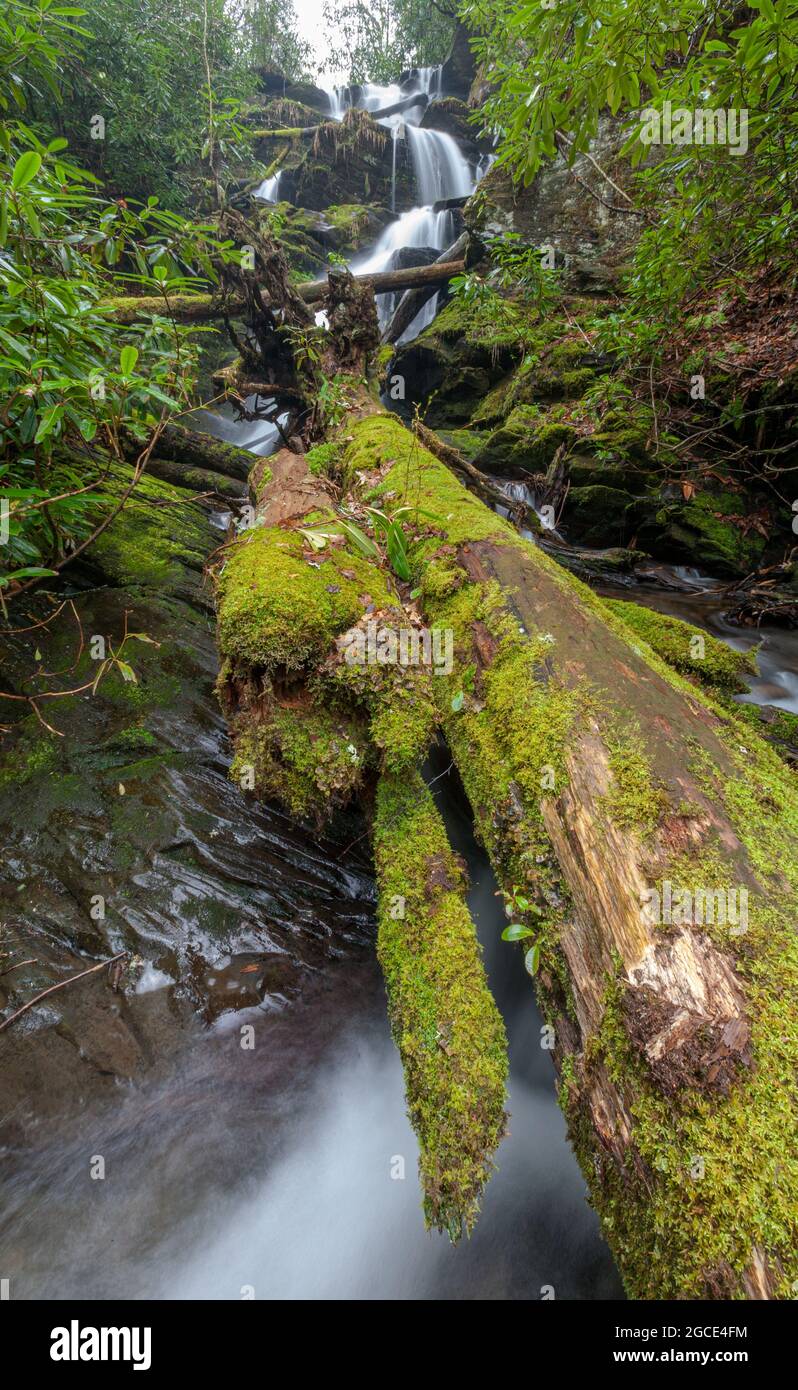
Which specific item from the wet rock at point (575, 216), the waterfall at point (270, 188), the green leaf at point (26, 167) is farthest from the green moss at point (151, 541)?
the waterfall at point (270, 188)

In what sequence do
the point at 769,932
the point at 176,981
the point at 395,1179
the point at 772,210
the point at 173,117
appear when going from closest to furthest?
1. the point at 769,932
2. the point at 395,1179
3. the point at 176,981
4. the point at 772,210
5. the point at 173,117

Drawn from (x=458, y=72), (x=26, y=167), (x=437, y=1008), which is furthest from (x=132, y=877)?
(x=458, y=72)

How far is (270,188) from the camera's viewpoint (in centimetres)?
1947

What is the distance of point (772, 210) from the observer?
3668mm

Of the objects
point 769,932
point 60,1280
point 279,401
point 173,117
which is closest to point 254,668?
point 769,932

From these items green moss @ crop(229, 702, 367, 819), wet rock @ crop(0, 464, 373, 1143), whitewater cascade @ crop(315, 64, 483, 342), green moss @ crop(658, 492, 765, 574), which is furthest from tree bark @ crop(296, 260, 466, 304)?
green moss @ crop(229, 702, 367, 819)

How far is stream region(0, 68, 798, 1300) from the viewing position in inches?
88.0

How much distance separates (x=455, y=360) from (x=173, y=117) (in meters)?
8.50

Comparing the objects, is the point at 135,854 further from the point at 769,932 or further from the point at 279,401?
the point at 279,401

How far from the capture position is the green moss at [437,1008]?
1.60m

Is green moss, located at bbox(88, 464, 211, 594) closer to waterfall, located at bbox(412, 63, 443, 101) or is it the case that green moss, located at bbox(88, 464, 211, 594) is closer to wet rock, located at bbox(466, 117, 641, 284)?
wet rock, located at bbox(466, 117, 641, 284)

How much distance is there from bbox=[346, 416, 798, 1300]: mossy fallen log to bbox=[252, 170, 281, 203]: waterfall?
2373 cm

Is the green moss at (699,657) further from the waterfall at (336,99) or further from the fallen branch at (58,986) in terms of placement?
the waterfall at (336,99)

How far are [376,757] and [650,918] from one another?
1224mm
